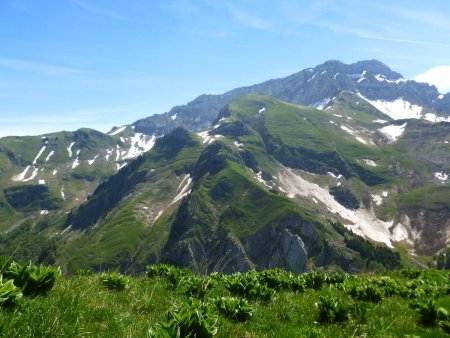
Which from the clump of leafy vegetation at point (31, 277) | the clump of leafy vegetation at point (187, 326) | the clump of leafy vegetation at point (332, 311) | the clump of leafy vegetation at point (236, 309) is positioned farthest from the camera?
the clump of leafy vegetation at point (332, 311)

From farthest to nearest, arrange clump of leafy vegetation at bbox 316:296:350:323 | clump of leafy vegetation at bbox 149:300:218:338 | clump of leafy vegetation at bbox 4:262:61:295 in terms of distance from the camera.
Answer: clump of leafy vegetation at bbox 316:296:350:323, clump of leafy vegetation at bbox 4:262:61:295, clump of leafy vegetation at bbox 149:300:218:338

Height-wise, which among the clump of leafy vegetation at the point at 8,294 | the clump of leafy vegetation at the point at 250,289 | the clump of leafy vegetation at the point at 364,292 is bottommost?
the clump of leafy vegetation at the point at 364,292

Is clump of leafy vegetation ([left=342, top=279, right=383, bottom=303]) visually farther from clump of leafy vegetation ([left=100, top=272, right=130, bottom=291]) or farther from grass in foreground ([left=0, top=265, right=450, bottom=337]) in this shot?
clump of leafy vegetation ([left=100, top=272, right=130, bottom=291])

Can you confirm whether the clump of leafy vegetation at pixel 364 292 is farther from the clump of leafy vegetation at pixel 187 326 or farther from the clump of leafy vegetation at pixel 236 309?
the clump of leafy vegetation at pixel 187 326

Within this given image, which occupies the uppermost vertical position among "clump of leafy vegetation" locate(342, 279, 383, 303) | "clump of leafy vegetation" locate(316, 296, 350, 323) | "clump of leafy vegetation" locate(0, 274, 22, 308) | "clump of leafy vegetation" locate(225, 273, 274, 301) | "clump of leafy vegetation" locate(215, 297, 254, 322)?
"clump of leafy vegetation" locate(0, 274, 22, 308)

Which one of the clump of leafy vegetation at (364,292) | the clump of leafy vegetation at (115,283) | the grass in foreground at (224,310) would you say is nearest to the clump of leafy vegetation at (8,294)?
the grass in foreground at (224,310)

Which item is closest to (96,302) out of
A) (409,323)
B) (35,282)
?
(35,282)

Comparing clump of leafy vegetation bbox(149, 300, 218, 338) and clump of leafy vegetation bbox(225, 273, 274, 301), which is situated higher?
clump of leafy vegetation bbox(149, 300, 218, 338)

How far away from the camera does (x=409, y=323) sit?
1073cm

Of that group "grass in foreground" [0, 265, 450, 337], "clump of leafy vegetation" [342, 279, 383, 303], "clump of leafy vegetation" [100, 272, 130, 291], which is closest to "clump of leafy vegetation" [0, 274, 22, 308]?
"grass in foreground" [0, 265, 450, 337]

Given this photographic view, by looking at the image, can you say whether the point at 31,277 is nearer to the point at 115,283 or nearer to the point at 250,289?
the point at 115,283

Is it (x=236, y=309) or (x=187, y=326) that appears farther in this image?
(x=236, y=309)

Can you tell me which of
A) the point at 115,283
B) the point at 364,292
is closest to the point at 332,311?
the point at 364,292

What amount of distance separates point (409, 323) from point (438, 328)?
2.37ft
